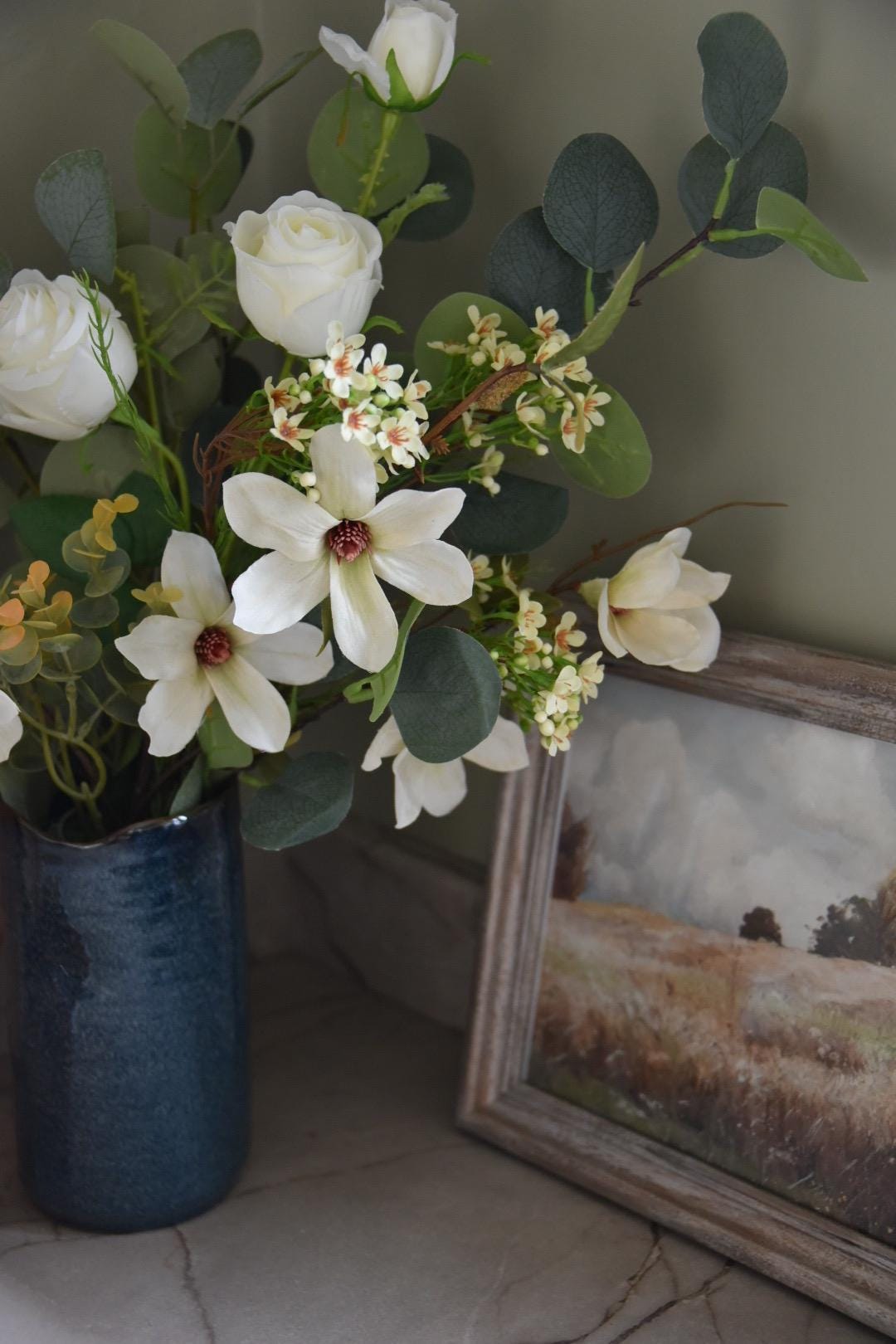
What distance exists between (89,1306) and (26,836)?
0.91 feet

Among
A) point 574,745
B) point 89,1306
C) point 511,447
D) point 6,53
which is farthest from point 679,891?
point 6,53

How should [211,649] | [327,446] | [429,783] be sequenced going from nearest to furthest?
[327,446]
[211,649]
[429,783]

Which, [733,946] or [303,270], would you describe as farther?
[733,946]

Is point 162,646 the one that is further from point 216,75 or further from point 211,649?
point 216,75

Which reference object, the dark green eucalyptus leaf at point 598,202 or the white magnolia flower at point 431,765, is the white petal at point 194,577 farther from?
the dark green eucalyptus leaf at point 598,202

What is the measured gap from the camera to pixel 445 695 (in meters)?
0.66

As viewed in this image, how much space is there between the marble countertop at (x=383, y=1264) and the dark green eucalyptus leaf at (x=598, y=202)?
0.60m

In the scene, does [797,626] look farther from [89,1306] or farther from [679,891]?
[89,1306]

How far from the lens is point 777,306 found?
77 centimetres

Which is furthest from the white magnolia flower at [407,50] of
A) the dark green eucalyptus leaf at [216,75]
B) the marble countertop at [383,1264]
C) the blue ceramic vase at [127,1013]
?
the marble countertop at [383,1264]

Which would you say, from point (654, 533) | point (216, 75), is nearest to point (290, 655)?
point (654, 533)

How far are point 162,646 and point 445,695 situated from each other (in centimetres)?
15

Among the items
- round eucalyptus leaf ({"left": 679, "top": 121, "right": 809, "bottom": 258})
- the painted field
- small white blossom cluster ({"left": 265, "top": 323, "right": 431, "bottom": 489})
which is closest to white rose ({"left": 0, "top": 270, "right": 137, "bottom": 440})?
small white blossom cluster ({"left": 265, "top": 323, "right": 431, "bottom": 489})

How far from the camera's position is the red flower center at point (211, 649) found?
69 cm
